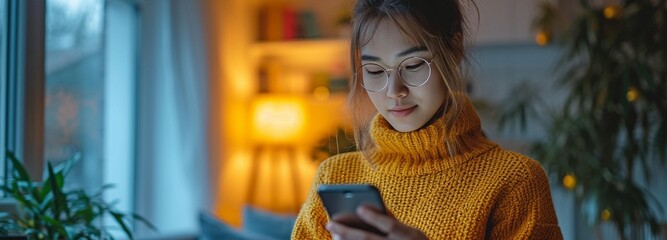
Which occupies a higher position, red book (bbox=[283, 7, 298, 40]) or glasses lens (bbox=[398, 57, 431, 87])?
red book (bbox=[283, 7, 298, 40])

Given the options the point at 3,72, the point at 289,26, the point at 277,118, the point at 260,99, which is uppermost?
the point at 289,26

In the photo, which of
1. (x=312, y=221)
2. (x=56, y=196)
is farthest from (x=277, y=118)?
(x=312, y=221)

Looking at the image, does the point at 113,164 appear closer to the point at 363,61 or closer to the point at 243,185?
the point at 243,185

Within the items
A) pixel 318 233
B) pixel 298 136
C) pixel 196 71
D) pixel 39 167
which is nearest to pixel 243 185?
pixel 298 136

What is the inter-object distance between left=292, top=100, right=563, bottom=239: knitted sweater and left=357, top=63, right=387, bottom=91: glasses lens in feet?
0.19

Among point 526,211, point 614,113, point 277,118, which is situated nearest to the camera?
point 526,211

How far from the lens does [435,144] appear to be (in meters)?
0.93

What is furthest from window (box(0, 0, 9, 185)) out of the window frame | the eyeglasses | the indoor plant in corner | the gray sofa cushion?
the eyeglasses

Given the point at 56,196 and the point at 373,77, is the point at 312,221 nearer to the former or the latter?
the point at 373,77

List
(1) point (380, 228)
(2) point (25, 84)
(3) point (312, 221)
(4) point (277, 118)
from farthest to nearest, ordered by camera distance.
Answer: (4) point (277, 118), (2) point (25, 84), (3) point (312, 221), (1) point (380, 228)

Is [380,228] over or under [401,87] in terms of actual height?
under

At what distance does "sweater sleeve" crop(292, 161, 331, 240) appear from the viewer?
3.20 ft

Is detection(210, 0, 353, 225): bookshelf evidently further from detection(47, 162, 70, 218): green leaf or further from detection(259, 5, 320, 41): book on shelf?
detection(47, 162, 70, 218): green leaf

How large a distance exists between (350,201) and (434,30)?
0.24 metres
